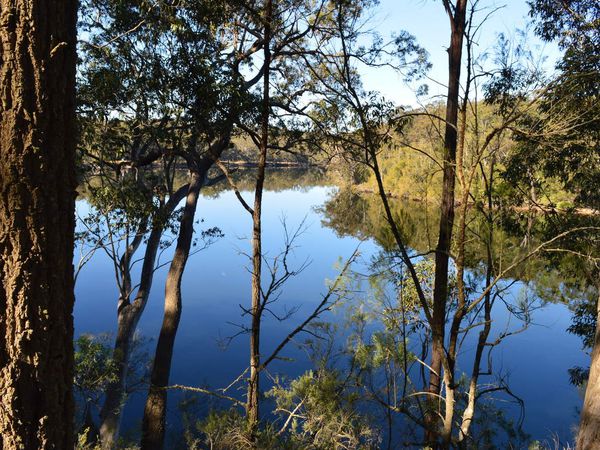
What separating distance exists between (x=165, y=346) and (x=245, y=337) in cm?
486

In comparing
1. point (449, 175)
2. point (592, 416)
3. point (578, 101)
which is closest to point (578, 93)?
point (578, 101)

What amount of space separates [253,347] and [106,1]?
386 cm

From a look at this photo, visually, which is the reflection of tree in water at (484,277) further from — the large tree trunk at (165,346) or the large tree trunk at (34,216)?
the large tree trunk at (165,346)

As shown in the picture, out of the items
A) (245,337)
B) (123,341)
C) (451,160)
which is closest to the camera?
(451,160)

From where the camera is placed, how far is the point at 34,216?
46.1 inches

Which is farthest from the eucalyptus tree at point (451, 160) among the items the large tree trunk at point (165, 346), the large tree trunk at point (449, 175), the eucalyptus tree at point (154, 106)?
the large tree trunk at point (165, 346)

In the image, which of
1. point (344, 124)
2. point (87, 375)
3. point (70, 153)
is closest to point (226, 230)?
point (87, 375)

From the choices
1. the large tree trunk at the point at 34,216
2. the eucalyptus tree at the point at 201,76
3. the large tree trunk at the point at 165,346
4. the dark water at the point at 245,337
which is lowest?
the dark water at the point at 245,337

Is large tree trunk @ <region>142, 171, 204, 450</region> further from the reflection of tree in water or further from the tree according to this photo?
the tree

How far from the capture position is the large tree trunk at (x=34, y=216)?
1144 millimetres

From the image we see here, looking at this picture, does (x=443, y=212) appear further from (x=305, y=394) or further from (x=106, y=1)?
(x=106, y=1)

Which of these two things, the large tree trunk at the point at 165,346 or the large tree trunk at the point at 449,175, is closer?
the large tree trunk at the point at 449,175

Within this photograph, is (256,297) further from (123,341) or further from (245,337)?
(245,337)

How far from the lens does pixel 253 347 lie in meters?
3.11
